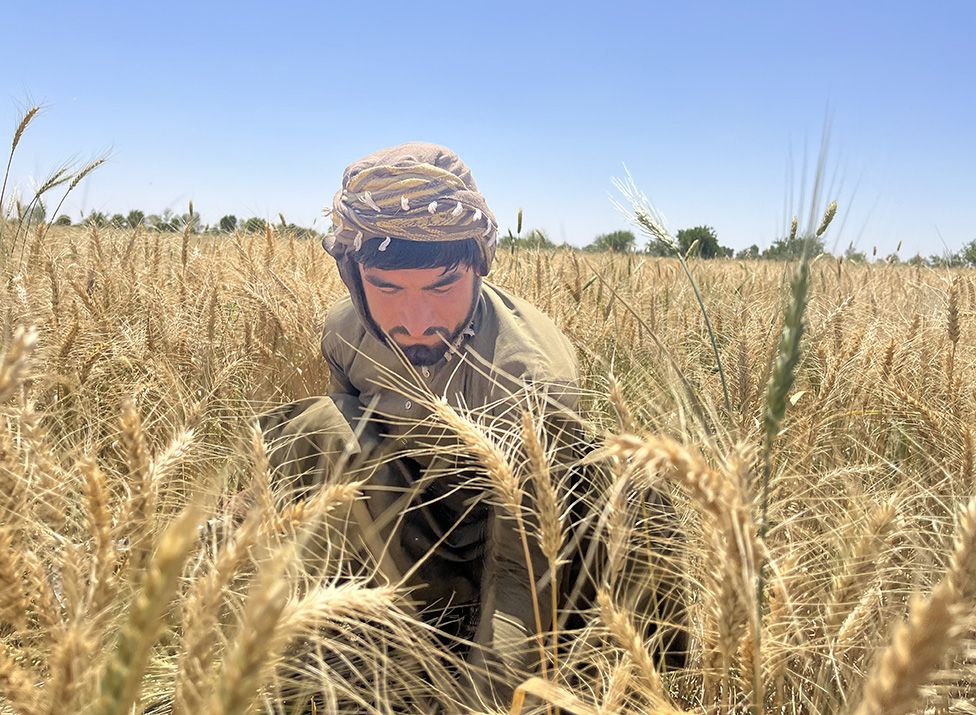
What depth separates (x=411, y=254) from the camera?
1.35m

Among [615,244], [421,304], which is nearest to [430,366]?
[421,304]

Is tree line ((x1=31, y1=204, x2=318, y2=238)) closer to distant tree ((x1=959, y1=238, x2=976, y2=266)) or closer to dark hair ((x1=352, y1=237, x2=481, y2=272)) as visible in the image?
dark hair ((x1=352, y1=237, x2=481, y2=272))

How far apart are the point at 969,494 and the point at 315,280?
2.08 m

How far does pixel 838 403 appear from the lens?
70.0 inches

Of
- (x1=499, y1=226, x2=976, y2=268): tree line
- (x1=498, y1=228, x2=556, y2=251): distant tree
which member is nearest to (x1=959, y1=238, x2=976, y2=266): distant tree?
(x1=499, y1=226, x2=976, y2=268): tree line

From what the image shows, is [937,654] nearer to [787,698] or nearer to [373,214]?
[787,698]

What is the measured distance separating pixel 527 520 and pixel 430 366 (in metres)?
0.43

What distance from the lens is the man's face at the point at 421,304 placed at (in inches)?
52.9

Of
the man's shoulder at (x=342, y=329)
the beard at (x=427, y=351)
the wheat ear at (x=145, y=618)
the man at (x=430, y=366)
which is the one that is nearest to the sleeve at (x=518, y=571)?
the man at (x=430, y=366)

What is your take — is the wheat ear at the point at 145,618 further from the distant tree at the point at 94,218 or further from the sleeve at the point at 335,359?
the distant tree at the point at 94,218

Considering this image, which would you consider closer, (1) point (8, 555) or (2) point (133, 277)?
(1) point (8, 555)

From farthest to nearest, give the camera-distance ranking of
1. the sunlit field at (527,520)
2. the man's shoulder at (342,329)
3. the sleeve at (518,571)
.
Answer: the man's shoulder at (342,329), the sleeve at (518,571), the sunlit field at (527,520)

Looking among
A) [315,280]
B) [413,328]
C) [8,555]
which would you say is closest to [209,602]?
[8,555]

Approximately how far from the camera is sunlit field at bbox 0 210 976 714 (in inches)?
20.1
